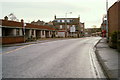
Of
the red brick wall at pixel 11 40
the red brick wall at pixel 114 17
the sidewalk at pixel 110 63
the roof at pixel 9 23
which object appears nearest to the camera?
the sidewalk at pixel 110 63

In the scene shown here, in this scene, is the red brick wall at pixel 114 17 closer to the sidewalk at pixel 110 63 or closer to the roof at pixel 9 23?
the sidewalk at pixel 110 63

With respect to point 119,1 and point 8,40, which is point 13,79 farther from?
point 8,40

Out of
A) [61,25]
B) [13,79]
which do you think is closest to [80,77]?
[13,79]

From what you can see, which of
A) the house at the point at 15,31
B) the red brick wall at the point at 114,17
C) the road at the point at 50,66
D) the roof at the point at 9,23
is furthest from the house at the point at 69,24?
the road at the point at 50,66

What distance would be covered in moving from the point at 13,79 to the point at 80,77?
2564 mm

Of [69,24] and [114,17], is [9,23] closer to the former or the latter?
[114,17]

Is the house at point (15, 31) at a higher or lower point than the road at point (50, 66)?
higher

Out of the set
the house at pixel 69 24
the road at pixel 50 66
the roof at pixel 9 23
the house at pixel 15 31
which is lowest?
the road at pixel 50 66

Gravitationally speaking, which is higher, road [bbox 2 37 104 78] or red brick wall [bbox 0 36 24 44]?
red brick wall [bbox 0 36 24 44]

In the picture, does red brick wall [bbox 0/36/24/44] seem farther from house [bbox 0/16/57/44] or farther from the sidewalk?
the sidewalk

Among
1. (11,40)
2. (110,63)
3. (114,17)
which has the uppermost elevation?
(114,17)

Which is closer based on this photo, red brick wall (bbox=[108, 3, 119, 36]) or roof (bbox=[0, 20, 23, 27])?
red brick wall (bbox=[108, 3, 119, 36])

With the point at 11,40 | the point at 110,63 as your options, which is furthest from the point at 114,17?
the point at 11,40

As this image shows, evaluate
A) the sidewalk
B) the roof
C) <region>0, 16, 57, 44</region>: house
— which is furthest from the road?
the roof
